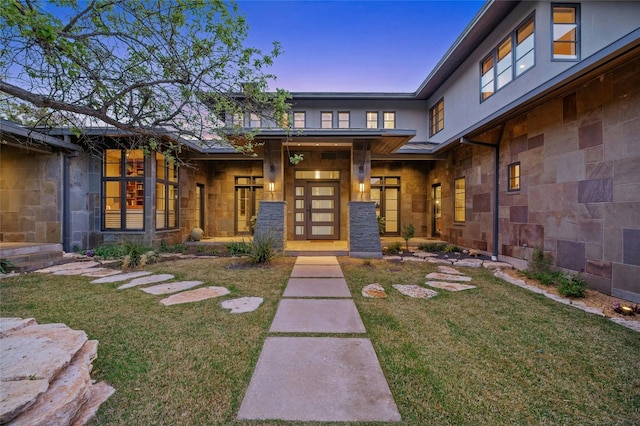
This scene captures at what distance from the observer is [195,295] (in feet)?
12.8

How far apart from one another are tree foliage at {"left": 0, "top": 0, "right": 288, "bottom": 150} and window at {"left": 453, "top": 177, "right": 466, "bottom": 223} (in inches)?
270

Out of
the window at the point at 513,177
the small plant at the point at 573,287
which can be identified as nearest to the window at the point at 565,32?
the window at the point at 513,177

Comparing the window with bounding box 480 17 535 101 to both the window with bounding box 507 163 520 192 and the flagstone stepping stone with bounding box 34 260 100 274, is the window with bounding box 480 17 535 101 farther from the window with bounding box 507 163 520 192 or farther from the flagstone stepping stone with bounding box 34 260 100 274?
the flagstone stepping stone with bounding box 34 260 100 274

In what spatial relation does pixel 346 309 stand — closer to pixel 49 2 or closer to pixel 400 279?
pixel 400 279

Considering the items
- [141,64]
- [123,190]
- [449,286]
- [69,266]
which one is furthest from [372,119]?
[69,266]

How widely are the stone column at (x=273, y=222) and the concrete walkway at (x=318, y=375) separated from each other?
3.69 m

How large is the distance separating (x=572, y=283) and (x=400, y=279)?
8.17ft

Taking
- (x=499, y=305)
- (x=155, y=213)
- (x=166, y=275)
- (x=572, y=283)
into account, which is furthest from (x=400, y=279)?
(x=155, y=213)

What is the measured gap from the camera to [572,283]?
13.6 feet

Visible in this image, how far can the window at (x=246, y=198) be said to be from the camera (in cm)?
1071

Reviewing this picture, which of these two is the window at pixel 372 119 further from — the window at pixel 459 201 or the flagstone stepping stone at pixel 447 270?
the flagstone stepping stone at pixel 447 270

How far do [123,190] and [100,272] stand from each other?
10.5 feet

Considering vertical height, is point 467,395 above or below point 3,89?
below

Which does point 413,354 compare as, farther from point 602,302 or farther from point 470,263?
point 470,263
